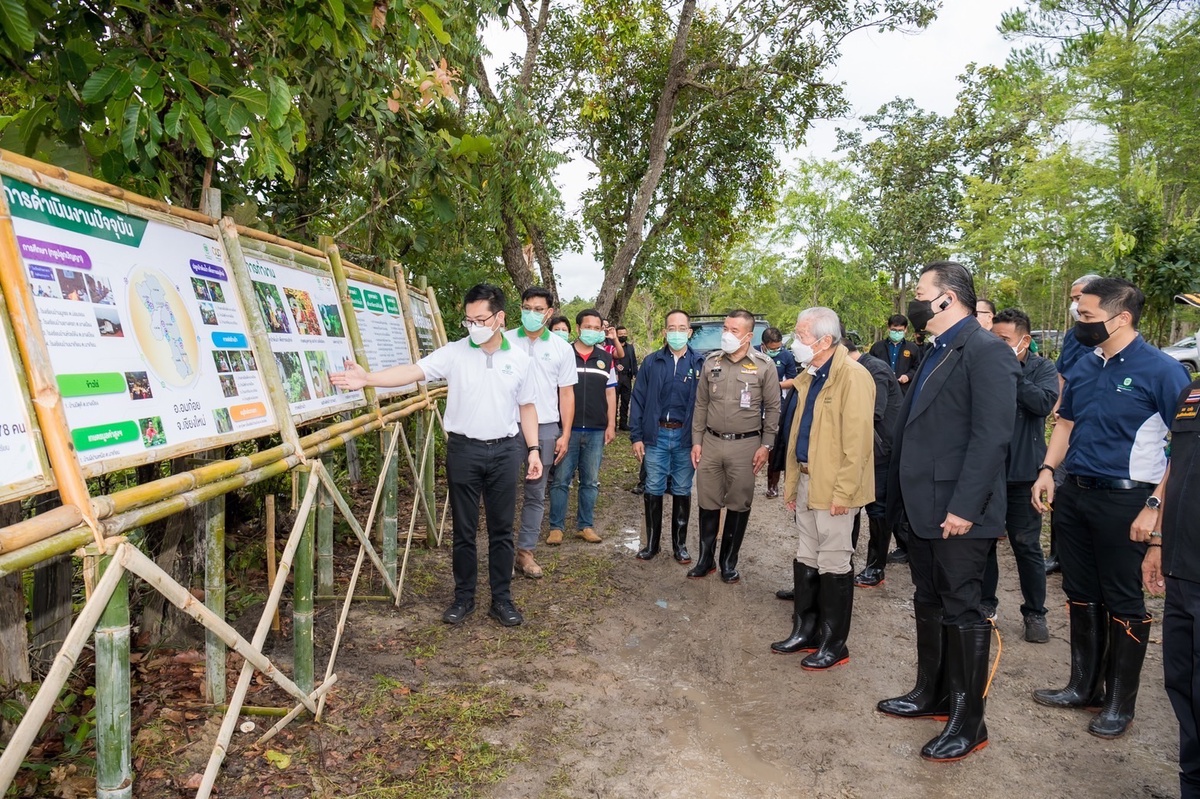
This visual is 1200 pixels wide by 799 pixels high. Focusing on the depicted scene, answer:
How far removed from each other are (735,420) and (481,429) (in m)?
2.00

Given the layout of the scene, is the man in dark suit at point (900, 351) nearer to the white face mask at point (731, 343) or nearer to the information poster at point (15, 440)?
the white face mask at point (731, 343)

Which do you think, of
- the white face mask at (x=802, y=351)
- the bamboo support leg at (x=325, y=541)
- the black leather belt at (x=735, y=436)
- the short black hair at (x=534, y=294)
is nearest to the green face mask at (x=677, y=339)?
the black leather belt at (x=735, y=436)

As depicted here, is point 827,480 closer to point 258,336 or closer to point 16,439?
point 258,336

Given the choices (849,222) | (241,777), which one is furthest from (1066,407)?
(849,222)

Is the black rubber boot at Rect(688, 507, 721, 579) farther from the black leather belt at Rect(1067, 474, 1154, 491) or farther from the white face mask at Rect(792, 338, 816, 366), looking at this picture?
the black leather belt at Rect(1067, 474, 1154, 491)

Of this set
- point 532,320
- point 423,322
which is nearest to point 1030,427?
point 532,320

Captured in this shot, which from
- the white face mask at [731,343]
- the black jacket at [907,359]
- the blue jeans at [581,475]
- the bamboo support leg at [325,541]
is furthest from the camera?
the black jacket at [907,359]

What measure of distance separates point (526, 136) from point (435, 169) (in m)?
2.96

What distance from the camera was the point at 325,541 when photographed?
420 cm

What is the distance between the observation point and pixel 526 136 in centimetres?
721

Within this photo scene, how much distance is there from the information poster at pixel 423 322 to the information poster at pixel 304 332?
6.43 ft

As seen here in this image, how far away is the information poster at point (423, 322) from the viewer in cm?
618

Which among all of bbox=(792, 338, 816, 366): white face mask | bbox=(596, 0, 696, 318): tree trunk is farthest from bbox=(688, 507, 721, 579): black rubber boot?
bbox=(596, 0, 696, 318): tree trunk

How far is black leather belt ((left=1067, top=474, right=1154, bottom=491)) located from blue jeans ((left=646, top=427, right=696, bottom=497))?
9.48 feet
